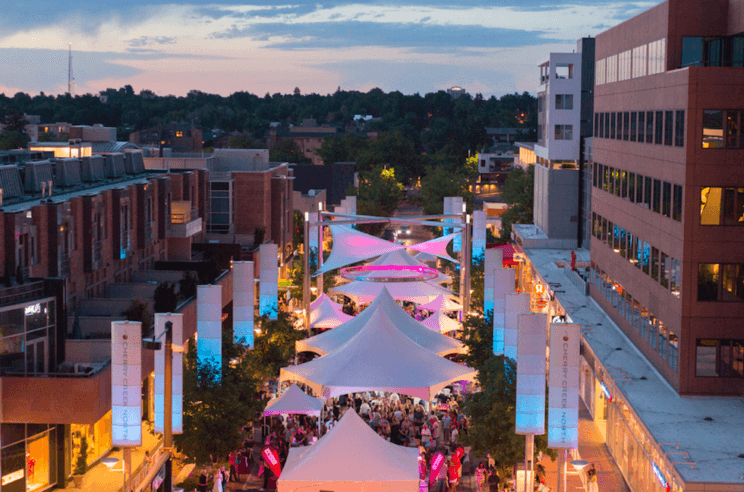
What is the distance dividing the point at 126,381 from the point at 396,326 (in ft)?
45.8

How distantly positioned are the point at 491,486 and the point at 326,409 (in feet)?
26.5

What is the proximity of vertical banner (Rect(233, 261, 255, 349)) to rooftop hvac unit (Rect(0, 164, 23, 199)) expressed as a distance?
7631mm

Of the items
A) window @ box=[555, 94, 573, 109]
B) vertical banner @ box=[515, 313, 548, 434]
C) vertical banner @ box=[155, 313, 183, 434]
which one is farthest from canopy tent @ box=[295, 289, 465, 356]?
window @ box=[555, 94, 573, 109]

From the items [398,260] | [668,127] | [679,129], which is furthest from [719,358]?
[398,260]

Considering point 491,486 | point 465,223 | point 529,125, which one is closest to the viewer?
point 491,486

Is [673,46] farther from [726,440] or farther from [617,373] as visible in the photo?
[726,440]

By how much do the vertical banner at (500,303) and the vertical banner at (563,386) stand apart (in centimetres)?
845

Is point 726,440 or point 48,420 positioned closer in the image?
point 726,440

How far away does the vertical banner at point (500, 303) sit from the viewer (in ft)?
95.9

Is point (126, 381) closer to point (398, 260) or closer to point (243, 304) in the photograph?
point (243, 304)

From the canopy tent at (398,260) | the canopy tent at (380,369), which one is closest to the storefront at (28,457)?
the canopy tent at (380,369)

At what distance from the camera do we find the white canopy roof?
26781 millimetres

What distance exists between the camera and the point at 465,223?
4262 centimetres

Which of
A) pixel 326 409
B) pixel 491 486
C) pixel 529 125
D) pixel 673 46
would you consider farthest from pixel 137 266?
pixel 529 125
